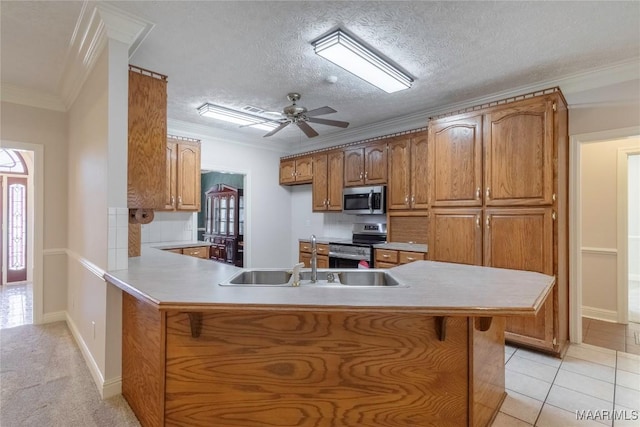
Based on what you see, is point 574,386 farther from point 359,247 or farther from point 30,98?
point 30,98

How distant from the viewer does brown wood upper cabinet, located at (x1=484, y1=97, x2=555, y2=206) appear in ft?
8.96

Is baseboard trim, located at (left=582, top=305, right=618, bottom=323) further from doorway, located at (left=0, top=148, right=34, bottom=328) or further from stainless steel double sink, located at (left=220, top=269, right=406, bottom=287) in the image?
doorway, located at (left=0, top=148, right=34, bottom=328)

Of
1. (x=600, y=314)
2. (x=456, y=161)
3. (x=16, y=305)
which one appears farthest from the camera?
(x=16, y=305)

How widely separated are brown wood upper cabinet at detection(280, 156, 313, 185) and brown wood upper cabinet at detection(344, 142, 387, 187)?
2.69 feet

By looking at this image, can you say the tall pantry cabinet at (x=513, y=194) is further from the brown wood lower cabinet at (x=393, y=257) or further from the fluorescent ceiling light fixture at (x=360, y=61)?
the fluorescent ceiling light fixture at (x=360, y=61)

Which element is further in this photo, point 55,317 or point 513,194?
point 55,317

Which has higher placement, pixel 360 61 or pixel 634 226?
pixel 360 61

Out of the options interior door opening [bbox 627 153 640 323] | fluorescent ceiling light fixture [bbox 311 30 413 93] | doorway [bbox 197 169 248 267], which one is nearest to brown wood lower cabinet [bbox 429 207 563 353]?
fluorescent ceiling light fixture [bbox 311 30 413 93]

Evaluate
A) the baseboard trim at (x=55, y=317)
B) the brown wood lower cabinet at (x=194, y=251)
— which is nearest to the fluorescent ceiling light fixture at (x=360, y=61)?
the brown wood lower cabinet at (x=194, y=251)

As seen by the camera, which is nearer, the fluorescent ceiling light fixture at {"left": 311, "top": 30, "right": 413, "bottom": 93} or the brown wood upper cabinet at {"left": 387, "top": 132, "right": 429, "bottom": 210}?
the fluorescent ceiling light fixture at {"left": 311, "top": 30, "right": 413, "bottom": 93}

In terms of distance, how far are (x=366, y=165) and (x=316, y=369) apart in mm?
3367

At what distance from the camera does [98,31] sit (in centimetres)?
214

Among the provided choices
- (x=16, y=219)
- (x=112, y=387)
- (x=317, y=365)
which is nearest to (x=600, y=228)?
(x=317, y=365)

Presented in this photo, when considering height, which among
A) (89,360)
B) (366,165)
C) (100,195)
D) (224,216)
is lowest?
(89,360)
